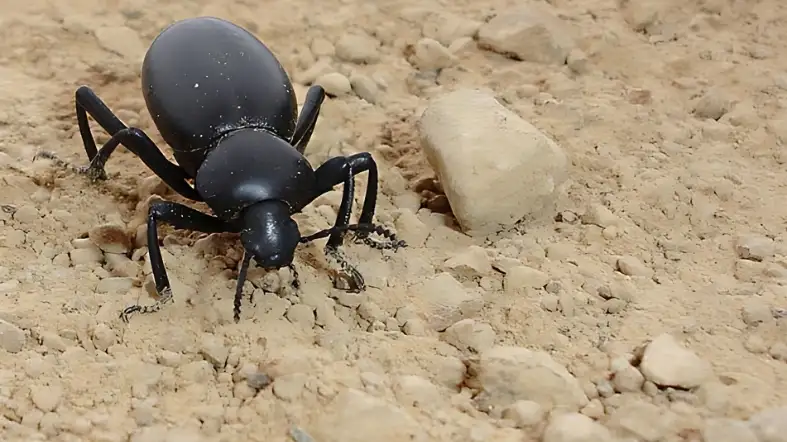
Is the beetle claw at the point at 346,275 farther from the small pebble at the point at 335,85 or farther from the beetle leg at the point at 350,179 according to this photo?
the small pebble at the point at 335,85

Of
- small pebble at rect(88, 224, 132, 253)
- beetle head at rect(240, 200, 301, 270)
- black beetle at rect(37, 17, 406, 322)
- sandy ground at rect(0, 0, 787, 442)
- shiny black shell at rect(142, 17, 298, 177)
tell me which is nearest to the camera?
sandy ground at rect(0, 0, 787, 442)

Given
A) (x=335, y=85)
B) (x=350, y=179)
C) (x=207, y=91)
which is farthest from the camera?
(x=335, y=85)

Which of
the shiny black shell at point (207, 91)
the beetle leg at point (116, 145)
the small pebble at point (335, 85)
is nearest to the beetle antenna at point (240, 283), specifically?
the beetle leg at point (116, 145)

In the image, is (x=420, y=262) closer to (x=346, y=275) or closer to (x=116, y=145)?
(x=346, y=275)

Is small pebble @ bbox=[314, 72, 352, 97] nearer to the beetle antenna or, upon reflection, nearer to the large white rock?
the large white rock

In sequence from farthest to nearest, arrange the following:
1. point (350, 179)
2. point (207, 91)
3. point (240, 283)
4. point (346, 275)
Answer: point (207, 91), point (350, 179), point (346, 275), point (240, 283)

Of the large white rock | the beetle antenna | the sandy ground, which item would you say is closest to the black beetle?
the beetle antenna

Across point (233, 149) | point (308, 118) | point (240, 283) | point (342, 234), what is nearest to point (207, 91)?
point (233, 149)
